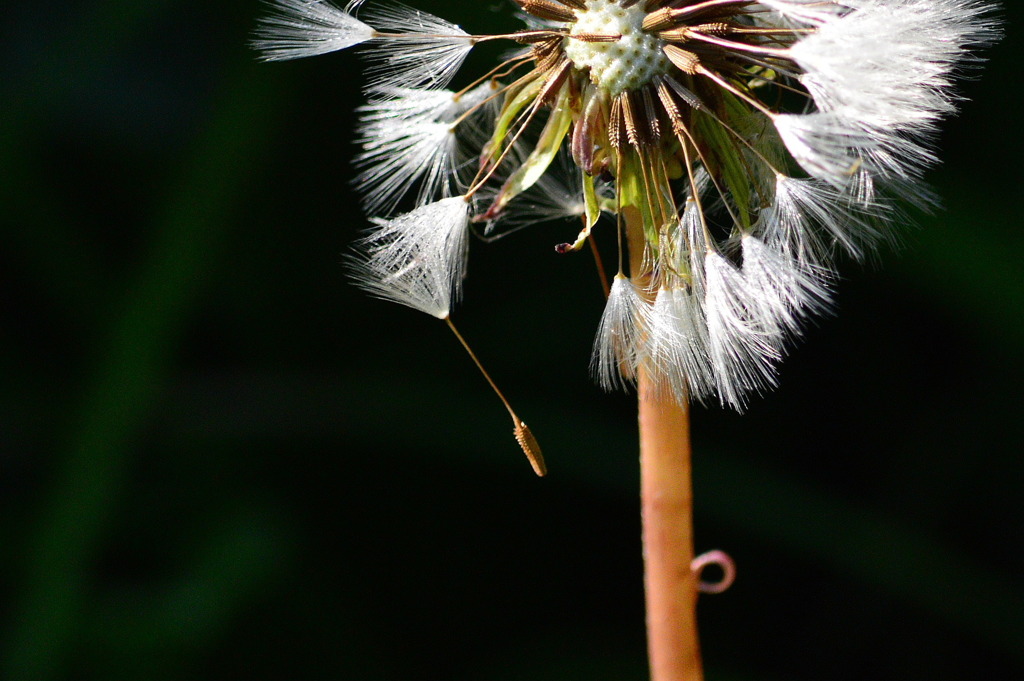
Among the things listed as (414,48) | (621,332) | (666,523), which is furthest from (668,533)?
(414,48)

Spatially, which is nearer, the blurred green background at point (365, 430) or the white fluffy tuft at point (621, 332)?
the white fluffy tuft at point (621, 332)

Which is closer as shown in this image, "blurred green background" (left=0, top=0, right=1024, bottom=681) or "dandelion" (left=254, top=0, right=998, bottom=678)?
"dandelion" (left=254, top=0, right=998, bottom=678)

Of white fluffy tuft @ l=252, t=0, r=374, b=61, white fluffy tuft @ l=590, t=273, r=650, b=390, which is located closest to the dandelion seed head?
white fluffy tuft @ l=590, t=273, r=650, b=390

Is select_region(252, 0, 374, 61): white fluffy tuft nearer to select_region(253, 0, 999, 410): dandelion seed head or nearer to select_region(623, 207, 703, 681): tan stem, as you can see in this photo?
select_region(253, 0, 999, 410): dandelion seed head

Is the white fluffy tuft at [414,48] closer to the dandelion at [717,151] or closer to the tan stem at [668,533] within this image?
the dandelion at [717,151]

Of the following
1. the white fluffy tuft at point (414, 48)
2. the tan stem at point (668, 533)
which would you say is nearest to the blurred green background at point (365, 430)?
the white fluffy tuft at point (414, 48)

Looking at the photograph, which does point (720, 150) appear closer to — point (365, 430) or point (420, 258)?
point (420, 258)
